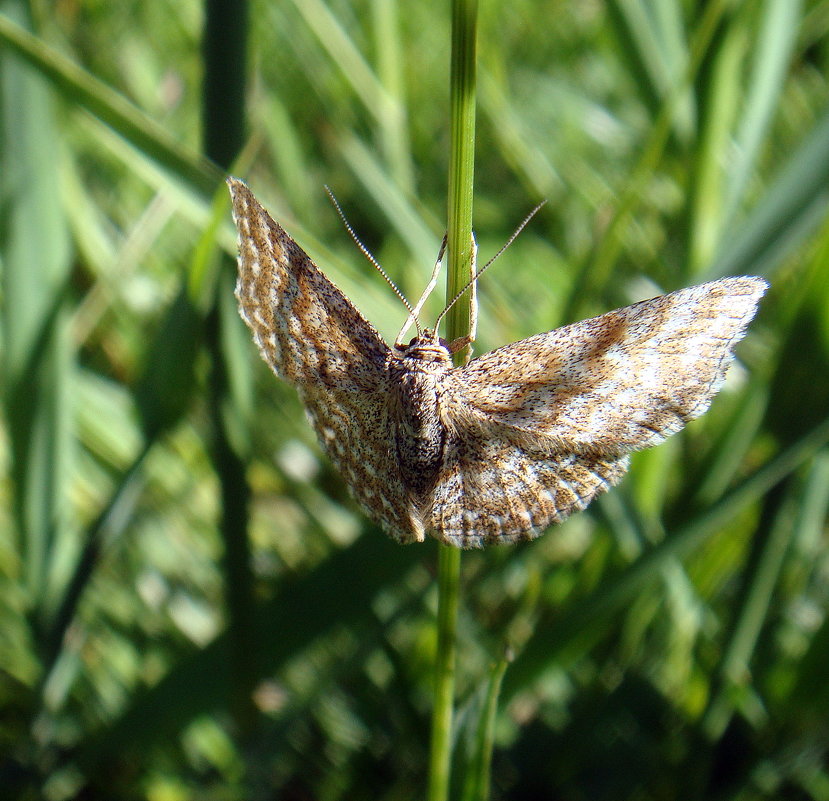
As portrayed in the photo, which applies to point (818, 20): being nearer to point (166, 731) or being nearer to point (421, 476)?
point (421, 476)

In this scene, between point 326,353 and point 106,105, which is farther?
point 326,353

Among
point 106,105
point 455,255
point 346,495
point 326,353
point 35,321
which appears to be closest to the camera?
point 455,255

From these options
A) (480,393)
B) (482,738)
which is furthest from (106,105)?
(482,738)

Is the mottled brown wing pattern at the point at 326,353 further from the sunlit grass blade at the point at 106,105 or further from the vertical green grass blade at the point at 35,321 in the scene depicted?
the vertical green grass blade at the point at 35,321

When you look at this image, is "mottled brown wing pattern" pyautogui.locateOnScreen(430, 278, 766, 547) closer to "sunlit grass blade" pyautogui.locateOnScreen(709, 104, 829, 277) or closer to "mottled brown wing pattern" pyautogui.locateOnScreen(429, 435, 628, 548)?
"mottled brown wing pattern" pyautogui.locateOnScreen(429, 435, 628, 548)

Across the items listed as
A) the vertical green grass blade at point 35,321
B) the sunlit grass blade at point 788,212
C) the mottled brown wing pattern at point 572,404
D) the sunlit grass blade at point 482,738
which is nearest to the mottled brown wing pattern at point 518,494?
the mottled brown wing pattern at point 572,404

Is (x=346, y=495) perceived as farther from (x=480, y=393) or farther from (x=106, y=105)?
(x=106, y=105)

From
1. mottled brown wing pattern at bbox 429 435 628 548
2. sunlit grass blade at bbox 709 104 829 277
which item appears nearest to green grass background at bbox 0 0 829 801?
sunlit grass blade at bbox 709 104 829 277
